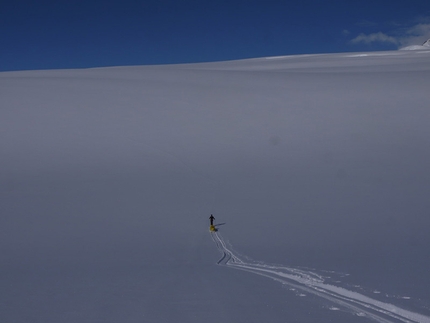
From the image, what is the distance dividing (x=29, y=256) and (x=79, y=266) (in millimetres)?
828

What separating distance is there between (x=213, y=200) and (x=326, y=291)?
12.8 feet

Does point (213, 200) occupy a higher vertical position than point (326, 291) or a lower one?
higher

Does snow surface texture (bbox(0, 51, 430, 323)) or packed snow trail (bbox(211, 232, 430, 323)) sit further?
snow surface texture (bbox(0, 51, 430, 323))

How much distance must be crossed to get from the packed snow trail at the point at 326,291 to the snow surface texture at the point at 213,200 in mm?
24

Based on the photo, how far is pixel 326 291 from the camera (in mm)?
4797

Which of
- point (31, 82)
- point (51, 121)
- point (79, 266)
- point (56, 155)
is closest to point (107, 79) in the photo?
point (31, 82)

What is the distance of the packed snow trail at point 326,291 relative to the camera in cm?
415

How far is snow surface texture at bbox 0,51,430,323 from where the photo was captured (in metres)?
4.68

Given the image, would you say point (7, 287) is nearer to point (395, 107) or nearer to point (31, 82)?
point (395, 107)

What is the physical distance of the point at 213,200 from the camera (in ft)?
27.7

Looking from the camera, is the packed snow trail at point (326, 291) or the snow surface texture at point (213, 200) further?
the snow surface texture at point (213, 200)

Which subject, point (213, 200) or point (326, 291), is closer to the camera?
point (326, 291)

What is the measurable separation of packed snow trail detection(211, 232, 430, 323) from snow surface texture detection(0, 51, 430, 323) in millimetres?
24

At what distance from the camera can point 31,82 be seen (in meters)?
16.8
